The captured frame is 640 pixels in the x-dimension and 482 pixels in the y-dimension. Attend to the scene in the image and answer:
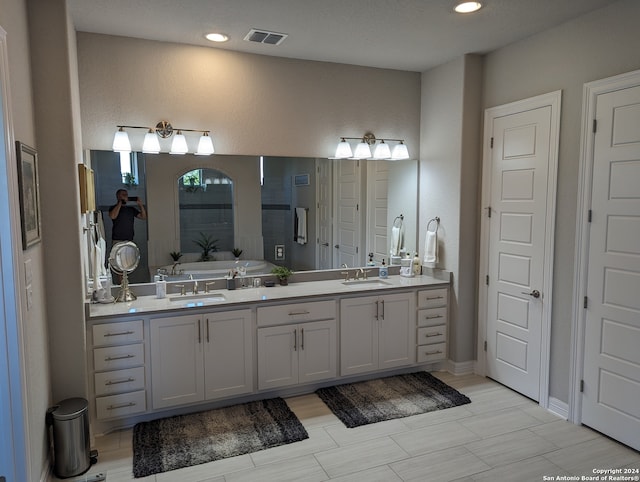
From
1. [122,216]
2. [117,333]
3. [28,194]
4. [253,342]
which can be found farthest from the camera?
[122,216]

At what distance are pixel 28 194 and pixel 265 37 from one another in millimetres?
1929

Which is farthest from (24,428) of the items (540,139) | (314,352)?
(540,139)

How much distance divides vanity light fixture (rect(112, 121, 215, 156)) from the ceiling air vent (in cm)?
79

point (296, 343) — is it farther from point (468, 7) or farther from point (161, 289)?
point (468, 7)

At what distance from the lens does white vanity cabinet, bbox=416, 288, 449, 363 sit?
389cm

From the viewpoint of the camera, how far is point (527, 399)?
3.46m

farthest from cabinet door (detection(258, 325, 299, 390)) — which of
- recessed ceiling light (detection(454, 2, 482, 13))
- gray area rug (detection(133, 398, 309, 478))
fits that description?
recessed ceiling light (detection(454, 2, 482, 13))

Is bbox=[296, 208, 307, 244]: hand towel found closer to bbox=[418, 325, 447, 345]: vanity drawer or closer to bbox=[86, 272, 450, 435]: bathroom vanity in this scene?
bbox=[86, 272, 450, 435]: bathroom vanity

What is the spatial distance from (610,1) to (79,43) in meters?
3.48

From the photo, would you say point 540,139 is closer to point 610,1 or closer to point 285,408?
point 610,1

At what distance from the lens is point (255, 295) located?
3.43m

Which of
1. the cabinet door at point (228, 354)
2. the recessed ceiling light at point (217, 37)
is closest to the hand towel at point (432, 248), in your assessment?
the cabinet door at point (228, 354)

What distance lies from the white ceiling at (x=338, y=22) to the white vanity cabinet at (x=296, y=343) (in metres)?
2.00

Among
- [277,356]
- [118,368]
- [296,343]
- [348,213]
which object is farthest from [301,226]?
[118,368]
